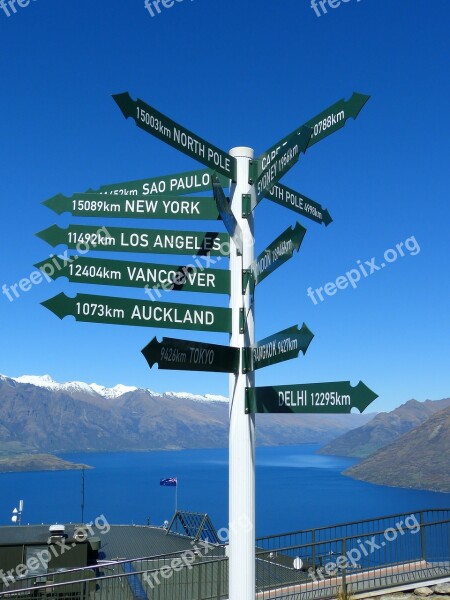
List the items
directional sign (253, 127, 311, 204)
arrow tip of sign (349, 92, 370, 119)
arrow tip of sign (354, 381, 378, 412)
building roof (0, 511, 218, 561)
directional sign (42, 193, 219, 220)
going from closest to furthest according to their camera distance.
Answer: arrow tip of sign (354, 381, 378, 412)
directional sign (253, 127, 311, 204)
arrow tip of sign (349, 92, 370, 119)
directional sign (42, 193, 219, 220)
building roof (0, 511, 218, 561)

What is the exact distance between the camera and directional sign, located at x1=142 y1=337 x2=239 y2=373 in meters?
4.66

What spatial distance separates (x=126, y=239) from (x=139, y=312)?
82cm

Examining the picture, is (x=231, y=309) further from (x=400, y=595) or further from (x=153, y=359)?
(x=400, y=595)

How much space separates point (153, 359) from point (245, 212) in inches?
60.6

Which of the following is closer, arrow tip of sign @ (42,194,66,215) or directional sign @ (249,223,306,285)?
directional sign @ (249,223,306,285)

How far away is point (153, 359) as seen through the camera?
462cm

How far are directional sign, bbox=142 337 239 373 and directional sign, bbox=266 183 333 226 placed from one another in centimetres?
153

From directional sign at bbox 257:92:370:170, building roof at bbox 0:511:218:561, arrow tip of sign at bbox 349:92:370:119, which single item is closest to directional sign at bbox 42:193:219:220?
directional sign at bbox 257:92:370:170

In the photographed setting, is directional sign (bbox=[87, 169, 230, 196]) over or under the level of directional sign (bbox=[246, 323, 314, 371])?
A: over

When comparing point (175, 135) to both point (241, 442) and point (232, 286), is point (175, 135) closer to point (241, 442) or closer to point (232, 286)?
point (232, 286)

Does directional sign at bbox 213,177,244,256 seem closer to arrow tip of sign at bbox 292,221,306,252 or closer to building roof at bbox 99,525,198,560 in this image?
arrow tip of sign at bbox 292,221,306,252

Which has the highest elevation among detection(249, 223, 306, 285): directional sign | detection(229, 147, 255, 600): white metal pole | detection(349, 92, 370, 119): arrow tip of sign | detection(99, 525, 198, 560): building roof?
detection(349, 92, 370, 119): arrow tip of sign

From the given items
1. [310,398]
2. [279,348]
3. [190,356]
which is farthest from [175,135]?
[310,398]

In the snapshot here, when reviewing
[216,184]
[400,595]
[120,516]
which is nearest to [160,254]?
[216,184]
